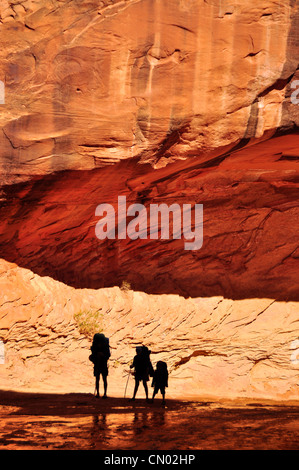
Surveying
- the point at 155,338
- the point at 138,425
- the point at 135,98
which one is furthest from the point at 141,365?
the point at 135,98

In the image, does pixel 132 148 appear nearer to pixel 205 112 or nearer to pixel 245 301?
pixel 205 112

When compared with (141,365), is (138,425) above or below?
below

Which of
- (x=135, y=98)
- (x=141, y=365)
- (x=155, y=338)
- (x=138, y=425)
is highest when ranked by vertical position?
(x=135, y=98)

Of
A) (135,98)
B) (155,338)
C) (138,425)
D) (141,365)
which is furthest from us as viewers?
(155,338)

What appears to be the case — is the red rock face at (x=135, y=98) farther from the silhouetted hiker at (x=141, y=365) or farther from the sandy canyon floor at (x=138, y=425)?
the sandy canyon floor at (x=138, y=425)

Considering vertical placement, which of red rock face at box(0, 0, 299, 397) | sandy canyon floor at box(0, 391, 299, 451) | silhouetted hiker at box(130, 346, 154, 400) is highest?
red rock face at box(0, 0, 299, 397)

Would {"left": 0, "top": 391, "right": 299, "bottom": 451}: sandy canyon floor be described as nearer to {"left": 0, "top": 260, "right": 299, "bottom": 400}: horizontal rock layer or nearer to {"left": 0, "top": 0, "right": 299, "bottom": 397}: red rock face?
{"left": 0, "top": 260, "right": 299, "bottom": 400}: horizontal rock layer

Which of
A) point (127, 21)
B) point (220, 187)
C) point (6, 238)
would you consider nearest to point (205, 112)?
point (127, 21)

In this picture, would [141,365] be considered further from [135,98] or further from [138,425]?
[135,98]

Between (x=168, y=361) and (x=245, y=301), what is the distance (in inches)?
87.2

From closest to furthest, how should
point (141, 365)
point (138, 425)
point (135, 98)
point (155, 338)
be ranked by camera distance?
point (138, 425) → point (141, 365) → point (135, 98) → point (155, 338)

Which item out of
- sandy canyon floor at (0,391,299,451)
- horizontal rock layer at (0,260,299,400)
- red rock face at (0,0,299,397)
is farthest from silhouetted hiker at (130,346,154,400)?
red rock face at (0,0,299,397)

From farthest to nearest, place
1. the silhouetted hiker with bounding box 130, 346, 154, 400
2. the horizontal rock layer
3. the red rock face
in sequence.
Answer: the horizontal rock layer
the silhouetted hiker with bounding box 130, 346, 154, 400
the red rock face
